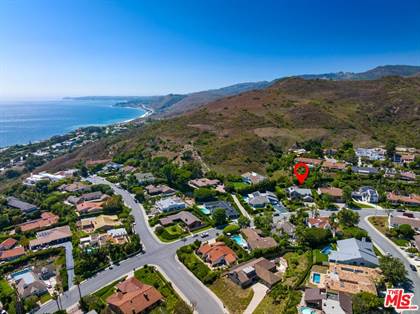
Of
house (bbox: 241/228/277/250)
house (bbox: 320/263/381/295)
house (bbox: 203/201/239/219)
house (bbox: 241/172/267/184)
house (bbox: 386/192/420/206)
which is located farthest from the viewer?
house (bbox: 241/172/267/184)

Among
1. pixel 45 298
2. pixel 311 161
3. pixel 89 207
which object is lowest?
pixel 45 298

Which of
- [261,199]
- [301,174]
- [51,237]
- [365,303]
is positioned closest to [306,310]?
[365,303]

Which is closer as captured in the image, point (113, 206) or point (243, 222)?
point (243, 222)

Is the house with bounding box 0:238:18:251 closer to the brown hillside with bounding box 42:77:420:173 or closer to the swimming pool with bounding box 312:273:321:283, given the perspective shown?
the swimming pool with bounding box 312:273:321:283

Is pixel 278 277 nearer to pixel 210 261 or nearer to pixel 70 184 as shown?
pixel 210 261

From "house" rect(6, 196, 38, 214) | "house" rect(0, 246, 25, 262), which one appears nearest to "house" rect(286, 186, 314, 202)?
"house" rect(0, 246, 25, 262)

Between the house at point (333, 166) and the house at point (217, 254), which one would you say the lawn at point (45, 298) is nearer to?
the house at point (217, 254)

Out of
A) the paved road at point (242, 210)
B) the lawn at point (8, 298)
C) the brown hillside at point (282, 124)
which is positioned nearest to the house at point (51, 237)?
the lawn at point (8, 298)

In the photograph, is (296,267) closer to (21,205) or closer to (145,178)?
(145,178)
